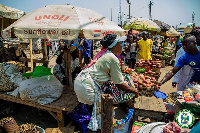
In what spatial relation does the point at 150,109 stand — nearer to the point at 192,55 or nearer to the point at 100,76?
the point at 100,76

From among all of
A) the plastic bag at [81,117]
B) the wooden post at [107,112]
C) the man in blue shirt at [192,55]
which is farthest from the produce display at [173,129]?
the plastic bag at [81,117]

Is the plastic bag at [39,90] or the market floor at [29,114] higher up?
the plastic bag at [39,90]

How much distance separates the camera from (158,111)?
270cm

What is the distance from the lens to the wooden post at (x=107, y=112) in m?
1.86

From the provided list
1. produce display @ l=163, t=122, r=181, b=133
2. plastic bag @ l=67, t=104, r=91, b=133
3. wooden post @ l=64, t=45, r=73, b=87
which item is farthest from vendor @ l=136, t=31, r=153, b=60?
produce display @ l=163, t=122, r=181, b=133

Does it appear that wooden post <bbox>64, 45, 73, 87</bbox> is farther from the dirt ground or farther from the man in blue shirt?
the man in blue shirt

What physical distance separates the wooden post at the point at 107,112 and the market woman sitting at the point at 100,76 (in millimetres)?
828

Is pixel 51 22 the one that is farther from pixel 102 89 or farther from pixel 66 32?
pixel 102 89

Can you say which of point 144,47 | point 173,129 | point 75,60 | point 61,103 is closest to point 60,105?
point 61,103

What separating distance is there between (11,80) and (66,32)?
7.28ft

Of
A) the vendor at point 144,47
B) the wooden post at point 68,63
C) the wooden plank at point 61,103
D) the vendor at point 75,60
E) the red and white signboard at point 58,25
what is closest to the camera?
the red and white signboard at point 58,25

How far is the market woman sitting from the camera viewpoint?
267cm

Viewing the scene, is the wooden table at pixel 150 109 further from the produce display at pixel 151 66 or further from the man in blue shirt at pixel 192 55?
the produce display at pixel 151 66

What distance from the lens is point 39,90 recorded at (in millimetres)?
3383
